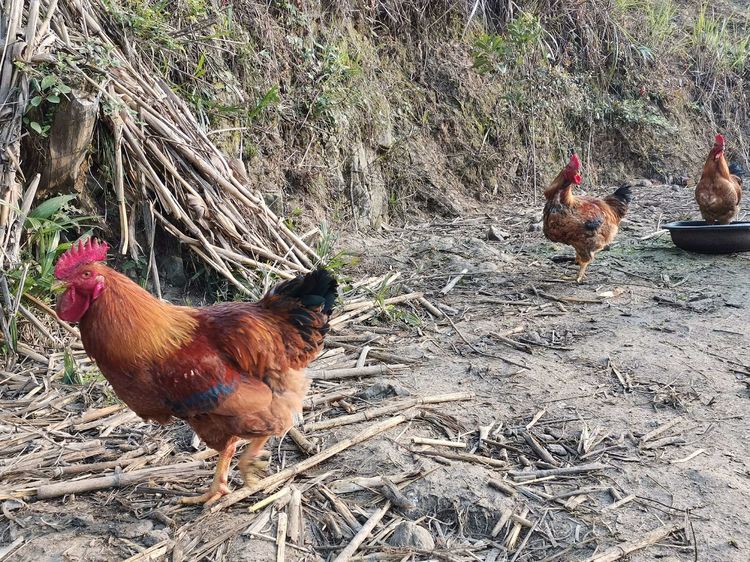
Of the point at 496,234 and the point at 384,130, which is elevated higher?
the point at 384,130

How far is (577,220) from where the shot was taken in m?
6.33

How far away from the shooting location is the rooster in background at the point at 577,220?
Result: 6316 mm

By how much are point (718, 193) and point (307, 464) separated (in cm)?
636

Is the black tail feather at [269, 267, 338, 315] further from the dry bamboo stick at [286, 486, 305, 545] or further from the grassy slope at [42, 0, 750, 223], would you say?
the grassy slope at [42, 0, 750, 223]

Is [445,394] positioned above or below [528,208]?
below

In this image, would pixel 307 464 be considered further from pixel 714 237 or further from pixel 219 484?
pixel 714 237

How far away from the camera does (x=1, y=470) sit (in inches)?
119

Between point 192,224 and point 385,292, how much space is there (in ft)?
5.80

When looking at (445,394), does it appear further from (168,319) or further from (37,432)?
(37,432)

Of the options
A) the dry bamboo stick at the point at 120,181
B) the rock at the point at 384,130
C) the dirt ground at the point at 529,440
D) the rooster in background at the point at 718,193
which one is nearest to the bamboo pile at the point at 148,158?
the dry bamboo stick at the point at 120,181

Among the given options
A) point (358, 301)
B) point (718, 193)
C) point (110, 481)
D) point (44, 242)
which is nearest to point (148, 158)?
point (44, 242)

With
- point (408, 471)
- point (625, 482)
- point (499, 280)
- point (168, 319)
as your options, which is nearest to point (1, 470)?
point (168, 319)

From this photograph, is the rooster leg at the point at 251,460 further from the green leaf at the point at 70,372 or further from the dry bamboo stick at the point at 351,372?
the green leaf at the point at 70,372

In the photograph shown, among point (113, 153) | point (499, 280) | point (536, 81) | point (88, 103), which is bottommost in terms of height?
point (499, 280)
